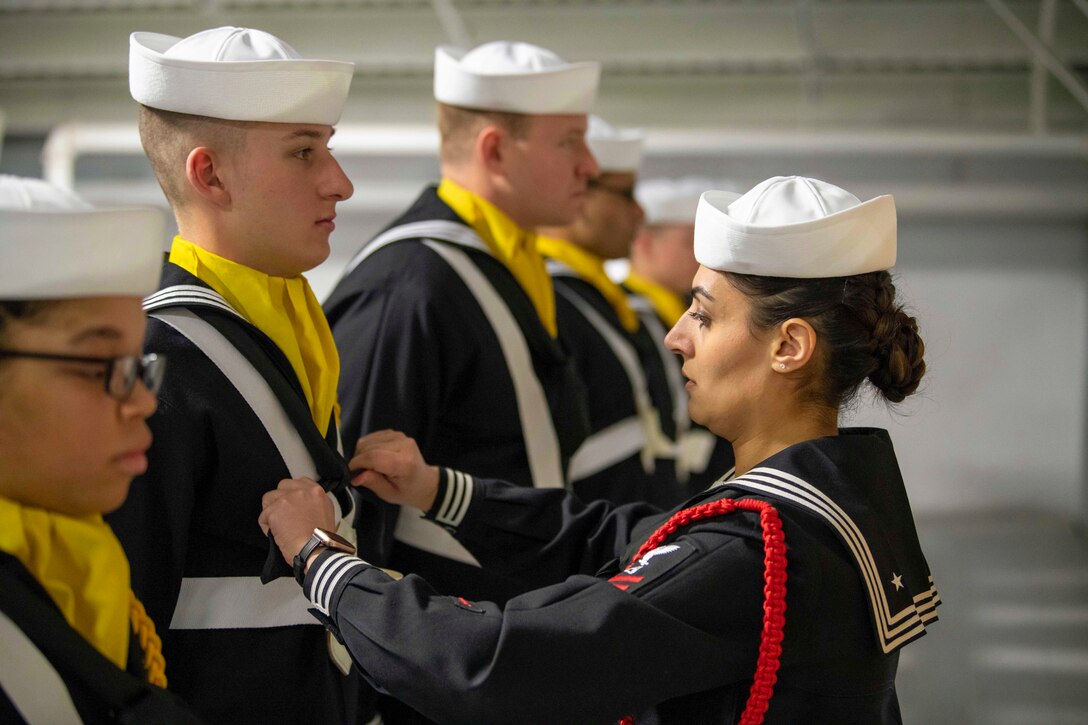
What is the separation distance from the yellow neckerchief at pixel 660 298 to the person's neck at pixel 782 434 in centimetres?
361

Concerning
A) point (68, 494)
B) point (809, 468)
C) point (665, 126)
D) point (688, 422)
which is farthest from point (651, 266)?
point (68, 494)

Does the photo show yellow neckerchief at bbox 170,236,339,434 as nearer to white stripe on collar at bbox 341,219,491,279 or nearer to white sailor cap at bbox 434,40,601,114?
white stripe on collar at bbox 341,219,491,279

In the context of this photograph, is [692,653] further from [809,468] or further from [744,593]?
[809,468]

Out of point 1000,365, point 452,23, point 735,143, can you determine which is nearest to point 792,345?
point 452,23

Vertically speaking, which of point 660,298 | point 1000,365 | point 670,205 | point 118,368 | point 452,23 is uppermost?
point 452,23

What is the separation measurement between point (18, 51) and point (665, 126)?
14.2ft

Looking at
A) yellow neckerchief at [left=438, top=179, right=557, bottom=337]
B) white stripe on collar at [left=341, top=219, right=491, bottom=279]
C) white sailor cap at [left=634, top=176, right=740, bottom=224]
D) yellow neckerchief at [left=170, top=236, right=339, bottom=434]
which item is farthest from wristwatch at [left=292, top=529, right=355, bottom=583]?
white sailor cap at [left=634, top=176, right=740, bottom=224]

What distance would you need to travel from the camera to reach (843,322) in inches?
69.2

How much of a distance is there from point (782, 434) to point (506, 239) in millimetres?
1275

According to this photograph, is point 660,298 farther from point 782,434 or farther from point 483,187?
point 782,434

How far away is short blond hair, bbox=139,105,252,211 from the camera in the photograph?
193 cm

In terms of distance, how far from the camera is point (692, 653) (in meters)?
1.55

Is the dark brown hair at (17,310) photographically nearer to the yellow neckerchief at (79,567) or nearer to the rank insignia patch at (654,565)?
the yellow neckerchief at (79,567)

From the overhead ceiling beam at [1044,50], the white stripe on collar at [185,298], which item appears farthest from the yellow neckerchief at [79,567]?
the overhead ceiling beam at [1044,50]
